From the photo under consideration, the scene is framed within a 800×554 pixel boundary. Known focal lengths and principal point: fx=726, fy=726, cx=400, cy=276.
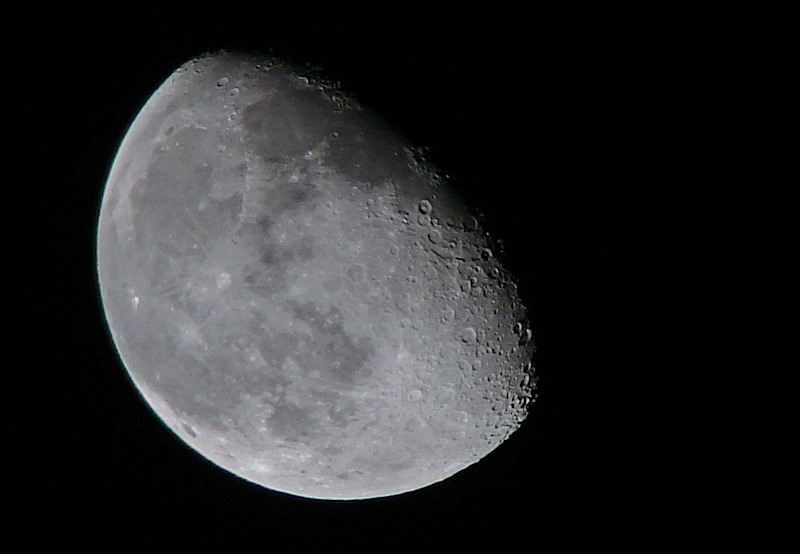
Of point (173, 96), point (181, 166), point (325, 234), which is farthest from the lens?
point (173, 96)

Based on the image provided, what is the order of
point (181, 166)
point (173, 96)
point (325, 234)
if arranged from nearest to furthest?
point (325, 234) < point (181, 166) < point (173, 96)

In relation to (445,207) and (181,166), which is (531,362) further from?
(181,166)

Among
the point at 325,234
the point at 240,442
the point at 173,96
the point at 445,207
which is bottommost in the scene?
the point at 240,442

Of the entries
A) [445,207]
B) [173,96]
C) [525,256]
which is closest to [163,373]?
[173,96]

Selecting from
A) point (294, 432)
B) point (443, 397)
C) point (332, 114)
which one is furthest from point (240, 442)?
point (332, 114)

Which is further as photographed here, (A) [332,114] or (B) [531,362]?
(B) [531,362]

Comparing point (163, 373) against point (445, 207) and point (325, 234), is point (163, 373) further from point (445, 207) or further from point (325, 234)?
point (445, 207)

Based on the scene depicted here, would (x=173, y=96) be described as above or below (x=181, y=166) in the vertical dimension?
above
